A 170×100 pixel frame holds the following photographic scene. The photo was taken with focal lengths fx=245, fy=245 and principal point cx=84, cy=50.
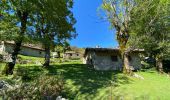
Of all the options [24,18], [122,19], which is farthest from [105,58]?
[24,18]

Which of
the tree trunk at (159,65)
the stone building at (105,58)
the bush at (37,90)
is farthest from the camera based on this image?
the tree trunk at (159,65)

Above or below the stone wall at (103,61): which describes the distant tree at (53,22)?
above

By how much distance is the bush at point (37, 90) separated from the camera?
1767 centimetres

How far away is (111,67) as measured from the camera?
141 ft

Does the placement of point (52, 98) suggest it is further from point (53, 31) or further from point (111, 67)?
point (111, 67)

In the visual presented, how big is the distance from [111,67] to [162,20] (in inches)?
486

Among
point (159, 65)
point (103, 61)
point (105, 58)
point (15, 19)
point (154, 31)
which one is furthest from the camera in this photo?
point (159, 65)

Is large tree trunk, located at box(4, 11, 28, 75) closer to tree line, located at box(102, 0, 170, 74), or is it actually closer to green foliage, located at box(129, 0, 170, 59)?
tree line, located at box(102, 0, 170, 74)

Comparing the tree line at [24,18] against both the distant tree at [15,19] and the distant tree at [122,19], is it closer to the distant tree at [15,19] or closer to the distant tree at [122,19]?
the distant tree at [15,19]

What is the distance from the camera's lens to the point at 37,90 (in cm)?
1964

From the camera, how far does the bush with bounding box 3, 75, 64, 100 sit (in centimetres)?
1767

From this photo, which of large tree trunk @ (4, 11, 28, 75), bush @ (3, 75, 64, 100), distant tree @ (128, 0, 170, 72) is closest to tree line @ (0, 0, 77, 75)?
large tree trunk @ (4, 11, 28, 75)

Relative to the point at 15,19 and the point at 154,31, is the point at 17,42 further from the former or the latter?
the point at 154,31

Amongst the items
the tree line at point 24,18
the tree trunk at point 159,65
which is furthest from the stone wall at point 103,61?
the tree line at point 24,18
